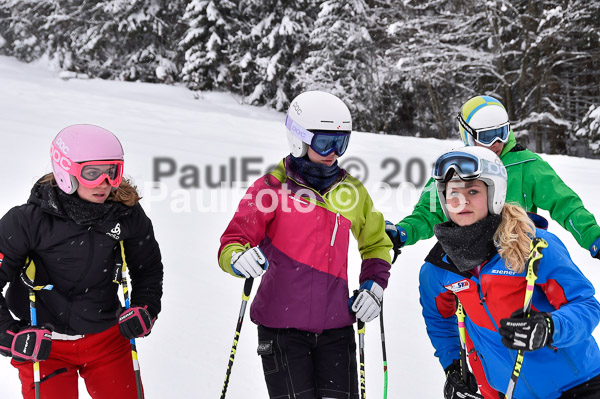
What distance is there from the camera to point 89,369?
118 inches

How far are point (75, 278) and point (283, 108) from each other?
818 inches

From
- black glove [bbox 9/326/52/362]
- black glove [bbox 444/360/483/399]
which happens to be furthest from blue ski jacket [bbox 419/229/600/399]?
black glove [bbox 9/326/52/362]

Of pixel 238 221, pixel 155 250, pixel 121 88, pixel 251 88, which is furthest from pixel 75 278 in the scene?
pixel 251 88

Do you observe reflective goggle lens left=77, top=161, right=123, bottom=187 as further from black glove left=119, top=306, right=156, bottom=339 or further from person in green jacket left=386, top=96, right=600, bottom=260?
person in green jacket left=386, top=96, right=600, bottom=260

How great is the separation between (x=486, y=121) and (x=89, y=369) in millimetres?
2903

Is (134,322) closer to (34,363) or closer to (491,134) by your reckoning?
(34,363)

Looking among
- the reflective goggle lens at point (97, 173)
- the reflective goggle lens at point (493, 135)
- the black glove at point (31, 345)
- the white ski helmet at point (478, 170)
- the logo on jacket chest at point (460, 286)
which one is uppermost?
the reflective goggle lens at point (493, 135)

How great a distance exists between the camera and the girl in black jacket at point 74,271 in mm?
2766

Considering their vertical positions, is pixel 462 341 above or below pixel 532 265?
below

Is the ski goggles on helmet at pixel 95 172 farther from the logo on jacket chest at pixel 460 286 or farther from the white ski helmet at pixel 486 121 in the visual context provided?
the white ski helmet at pixel 486 121

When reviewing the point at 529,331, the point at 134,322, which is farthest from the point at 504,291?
the point at 134,322

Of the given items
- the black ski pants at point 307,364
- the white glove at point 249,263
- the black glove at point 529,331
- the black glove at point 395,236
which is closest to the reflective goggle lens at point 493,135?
the black glove at point 395,236

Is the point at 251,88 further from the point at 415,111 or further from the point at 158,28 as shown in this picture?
the point at 415,111

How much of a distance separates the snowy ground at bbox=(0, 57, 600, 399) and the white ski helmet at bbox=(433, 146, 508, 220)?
2197 millimetres
